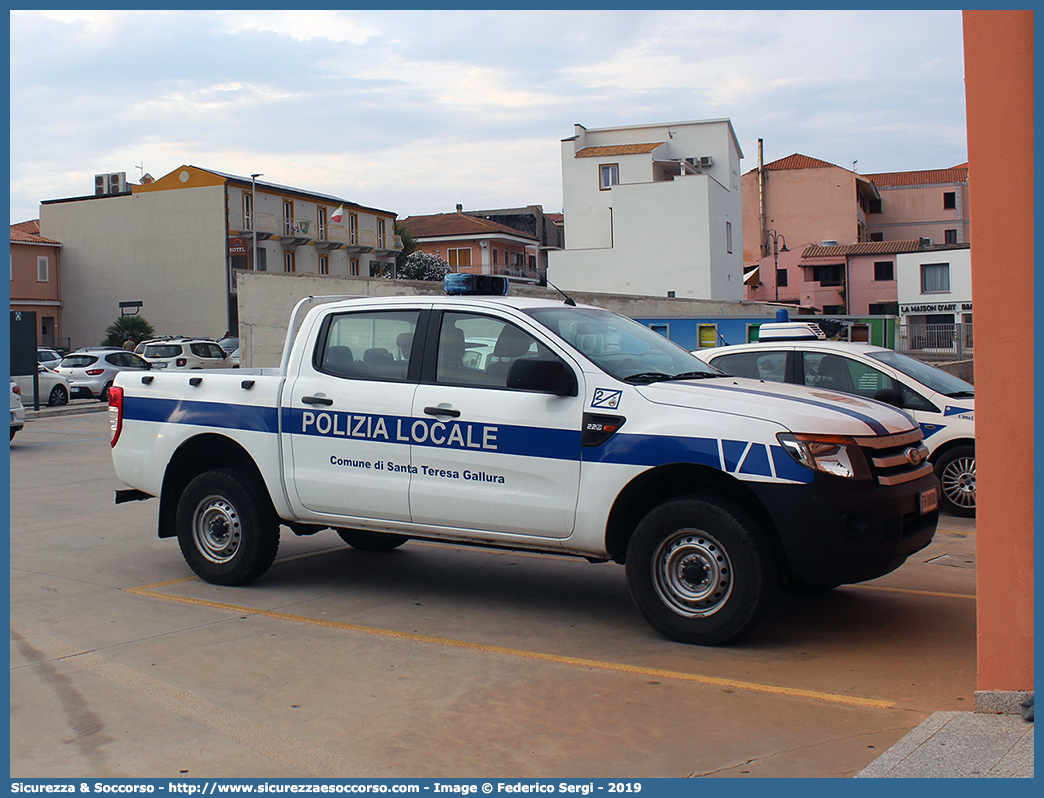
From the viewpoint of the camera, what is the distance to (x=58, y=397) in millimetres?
26609

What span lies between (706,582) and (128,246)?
58379mm

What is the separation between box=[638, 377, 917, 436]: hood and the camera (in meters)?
5.29

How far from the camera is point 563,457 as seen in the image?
573 cm

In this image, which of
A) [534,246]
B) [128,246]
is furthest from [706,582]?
[534,246]

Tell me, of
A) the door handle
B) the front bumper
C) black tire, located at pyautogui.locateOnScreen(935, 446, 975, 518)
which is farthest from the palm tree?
the front bumper

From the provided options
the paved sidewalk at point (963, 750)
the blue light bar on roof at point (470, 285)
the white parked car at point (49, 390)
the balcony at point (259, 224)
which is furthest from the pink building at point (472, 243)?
the paved sidewalk at point (963, 750)

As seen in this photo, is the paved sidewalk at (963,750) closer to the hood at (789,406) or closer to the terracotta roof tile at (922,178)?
the hood at (789,406)

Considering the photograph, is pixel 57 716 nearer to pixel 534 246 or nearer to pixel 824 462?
pixel 824 462

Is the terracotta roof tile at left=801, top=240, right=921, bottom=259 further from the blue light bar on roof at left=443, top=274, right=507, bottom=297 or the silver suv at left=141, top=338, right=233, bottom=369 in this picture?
the blue light bar on roof at left=443, top=274, right=507, bottom=297

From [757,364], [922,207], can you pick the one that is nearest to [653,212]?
[922,207]

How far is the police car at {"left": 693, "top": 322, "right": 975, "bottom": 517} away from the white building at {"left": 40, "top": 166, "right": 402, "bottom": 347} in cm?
4638

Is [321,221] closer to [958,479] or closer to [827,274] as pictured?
[827,274]

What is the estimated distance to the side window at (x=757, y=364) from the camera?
9875 mm

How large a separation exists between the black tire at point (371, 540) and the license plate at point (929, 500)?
4.03 meters
